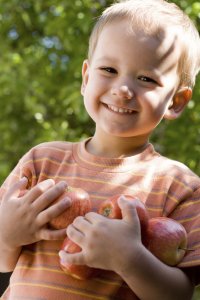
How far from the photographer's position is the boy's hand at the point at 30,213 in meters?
2.02

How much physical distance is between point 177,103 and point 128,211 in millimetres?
604

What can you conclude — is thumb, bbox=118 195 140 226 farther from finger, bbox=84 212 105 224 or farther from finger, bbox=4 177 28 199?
finger, bbox=4 177 28 199

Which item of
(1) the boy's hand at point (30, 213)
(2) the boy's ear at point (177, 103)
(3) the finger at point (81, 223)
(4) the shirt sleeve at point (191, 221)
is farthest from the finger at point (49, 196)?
Answer: (2) the boy's ear at point (177, 103)

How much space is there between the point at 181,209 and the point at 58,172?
1.40 ft

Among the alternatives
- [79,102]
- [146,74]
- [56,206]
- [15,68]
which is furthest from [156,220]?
[15,68]

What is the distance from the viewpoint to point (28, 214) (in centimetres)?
206

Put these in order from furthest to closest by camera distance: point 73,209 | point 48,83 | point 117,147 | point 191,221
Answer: point 48,83, point 117,147, point 191,221, point 73,209

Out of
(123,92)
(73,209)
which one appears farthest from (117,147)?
(73,209)

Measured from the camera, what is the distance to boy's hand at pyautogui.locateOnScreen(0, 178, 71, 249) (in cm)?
202

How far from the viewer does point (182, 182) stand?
7.20 ft

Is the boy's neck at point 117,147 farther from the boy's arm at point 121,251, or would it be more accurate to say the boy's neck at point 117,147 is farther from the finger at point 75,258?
the finger at point 75,258

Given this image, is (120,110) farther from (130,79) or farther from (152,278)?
(152,278)

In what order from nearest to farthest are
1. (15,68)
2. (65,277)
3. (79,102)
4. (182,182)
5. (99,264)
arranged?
(99,264), (65,277), (182,182), (79,102), (15,68)

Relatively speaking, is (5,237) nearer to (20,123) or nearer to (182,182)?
(182,182)
